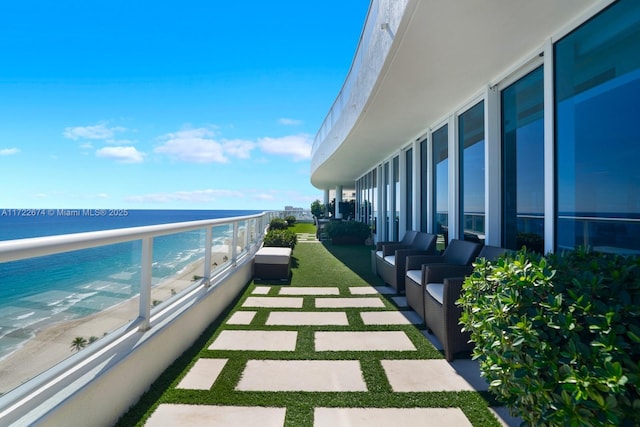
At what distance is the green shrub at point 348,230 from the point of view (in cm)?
1115

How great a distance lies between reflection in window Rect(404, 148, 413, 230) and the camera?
24.7 feet

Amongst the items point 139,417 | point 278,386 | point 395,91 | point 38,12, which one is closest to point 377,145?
point 395,91

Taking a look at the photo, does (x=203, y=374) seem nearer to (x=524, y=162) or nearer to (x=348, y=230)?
(x=524, y=162)

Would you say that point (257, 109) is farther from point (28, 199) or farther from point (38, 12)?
point (28, 199)

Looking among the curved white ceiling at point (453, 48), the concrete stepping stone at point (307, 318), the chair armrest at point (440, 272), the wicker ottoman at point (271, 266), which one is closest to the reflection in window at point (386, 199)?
the curved white ceiling at point (453, 48)

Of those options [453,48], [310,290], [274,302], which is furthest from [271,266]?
[453,48]

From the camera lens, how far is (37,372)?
144cm

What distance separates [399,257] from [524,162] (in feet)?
6.45

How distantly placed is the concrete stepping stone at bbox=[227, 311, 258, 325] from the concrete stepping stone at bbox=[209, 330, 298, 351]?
0.27 m

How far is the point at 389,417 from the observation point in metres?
1.89

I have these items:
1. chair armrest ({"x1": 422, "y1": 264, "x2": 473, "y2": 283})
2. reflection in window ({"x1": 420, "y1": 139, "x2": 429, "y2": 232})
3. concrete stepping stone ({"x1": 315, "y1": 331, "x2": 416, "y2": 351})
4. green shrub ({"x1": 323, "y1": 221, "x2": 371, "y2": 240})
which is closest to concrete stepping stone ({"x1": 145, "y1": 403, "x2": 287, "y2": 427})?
concrete stepping stone ({"x1": 315, "y1": 331, "x2": 416, "y2": 351})

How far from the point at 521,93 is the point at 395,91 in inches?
55.0

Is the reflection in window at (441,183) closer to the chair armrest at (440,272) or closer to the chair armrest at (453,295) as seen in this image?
the chair armrest at (440,272)

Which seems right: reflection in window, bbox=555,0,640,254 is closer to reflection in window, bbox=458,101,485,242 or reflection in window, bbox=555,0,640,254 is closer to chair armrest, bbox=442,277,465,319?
chair armrest, bbox=442,277,465,319
